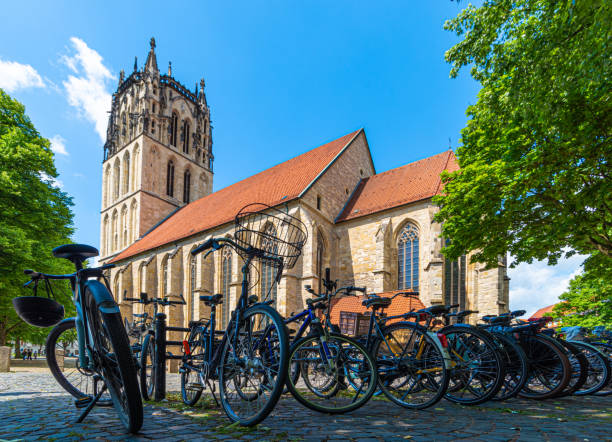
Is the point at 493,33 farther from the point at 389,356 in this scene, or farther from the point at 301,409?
the point at 301,409

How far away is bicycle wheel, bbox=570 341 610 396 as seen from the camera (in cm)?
531

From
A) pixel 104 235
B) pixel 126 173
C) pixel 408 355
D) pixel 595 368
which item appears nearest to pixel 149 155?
pixel 126 173

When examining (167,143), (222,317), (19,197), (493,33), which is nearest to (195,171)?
(167,143)

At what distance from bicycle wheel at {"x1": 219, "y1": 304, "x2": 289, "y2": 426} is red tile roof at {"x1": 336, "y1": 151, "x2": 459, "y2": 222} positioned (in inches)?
651

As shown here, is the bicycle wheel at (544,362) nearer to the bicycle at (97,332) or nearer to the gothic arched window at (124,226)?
the bicycle at (97,332)

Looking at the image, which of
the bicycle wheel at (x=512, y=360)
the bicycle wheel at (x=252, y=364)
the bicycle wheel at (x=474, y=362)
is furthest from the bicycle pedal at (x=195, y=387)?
the bicycle wheel at (x=512, y=360)

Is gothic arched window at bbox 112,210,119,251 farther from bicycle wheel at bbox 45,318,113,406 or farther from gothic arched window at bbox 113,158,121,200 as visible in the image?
bicycle wheel at bbox 45,318,113,406

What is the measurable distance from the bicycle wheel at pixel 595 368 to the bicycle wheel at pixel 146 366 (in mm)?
5445

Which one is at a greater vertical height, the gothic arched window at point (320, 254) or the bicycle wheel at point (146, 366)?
the gothic arched window at point (320, 254)

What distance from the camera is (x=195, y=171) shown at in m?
35.9

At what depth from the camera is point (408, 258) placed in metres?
18.8

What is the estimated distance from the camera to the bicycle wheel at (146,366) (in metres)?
4.52

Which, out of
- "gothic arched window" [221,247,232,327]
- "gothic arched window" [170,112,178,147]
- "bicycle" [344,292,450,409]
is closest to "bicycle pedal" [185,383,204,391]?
"bicycle" [344,292,450,409]

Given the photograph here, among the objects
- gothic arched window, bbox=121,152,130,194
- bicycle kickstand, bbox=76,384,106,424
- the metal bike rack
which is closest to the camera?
bicycle kickstand, bbox=76,384,106,424
